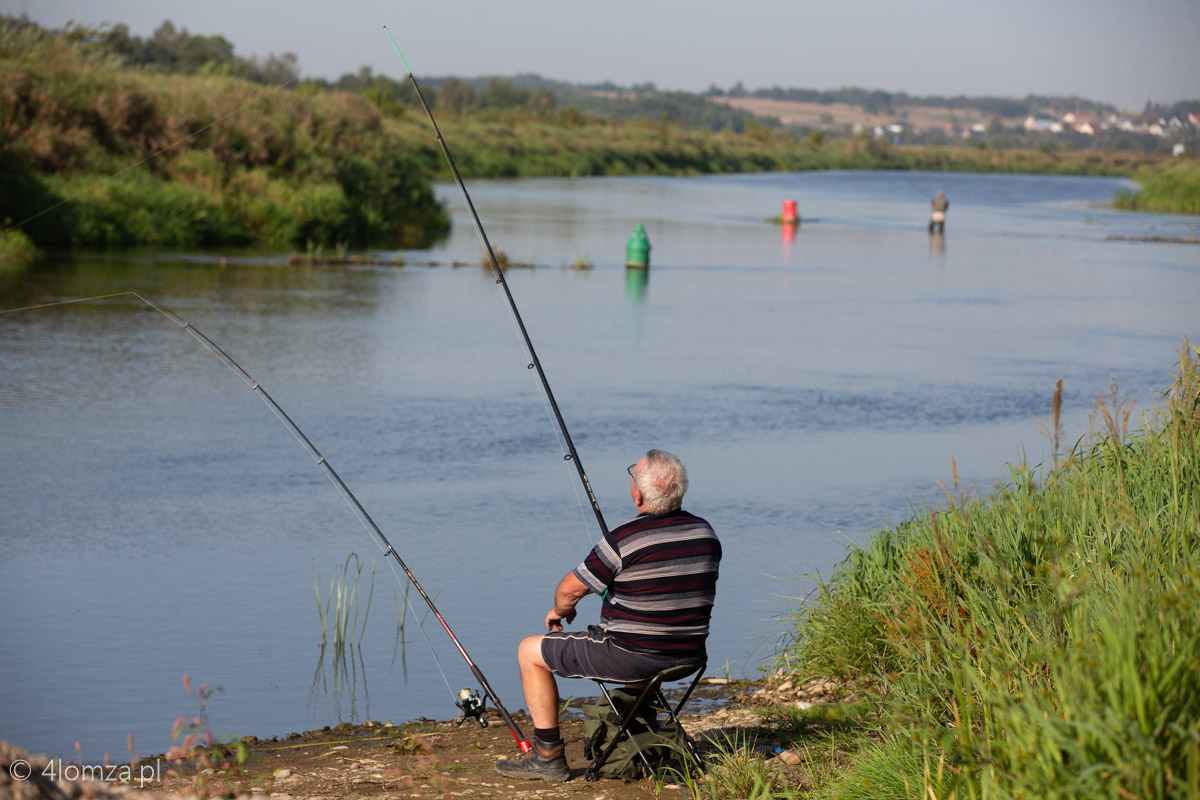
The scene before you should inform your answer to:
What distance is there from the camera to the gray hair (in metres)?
4.54

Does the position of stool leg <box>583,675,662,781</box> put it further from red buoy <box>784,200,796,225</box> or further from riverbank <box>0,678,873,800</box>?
red buoy <box>784,200,796,225</box>

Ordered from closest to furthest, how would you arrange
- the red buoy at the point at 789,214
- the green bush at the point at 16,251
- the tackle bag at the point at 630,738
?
the tackle bag at the point at 630,738, the green bush at the point at 16,251, the red buoy at the point at 789,214

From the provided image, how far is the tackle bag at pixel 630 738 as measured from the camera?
4.74m

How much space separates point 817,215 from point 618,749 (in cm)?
4074

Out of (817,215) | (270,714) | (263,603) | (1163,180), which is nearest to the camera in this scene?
(270,714)

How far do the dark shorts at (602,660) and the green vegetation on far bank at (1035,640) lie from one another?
23.8 inches

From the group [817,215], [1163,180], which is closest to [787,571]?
[817,215]

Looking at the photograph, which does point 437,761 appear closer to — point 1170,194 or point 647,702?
point 647,702

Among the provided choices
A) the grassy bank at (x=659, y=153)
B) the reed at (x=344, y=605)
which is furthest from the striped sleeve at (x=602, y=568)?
the grassy bank at (x=659, y=153)

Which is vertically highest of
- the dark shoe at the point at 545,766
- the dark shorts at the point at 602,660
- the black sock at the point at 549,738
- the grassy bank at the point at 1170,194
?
the grassy bank at the point at 1170,194

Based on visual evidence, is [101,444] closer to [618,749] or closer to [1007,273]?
[618,749]

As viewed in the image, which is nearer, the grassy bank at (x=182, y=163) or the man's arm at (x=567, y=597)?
the man's arm at (x=567, y=597)

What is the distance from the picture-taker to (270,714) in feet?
19.9
